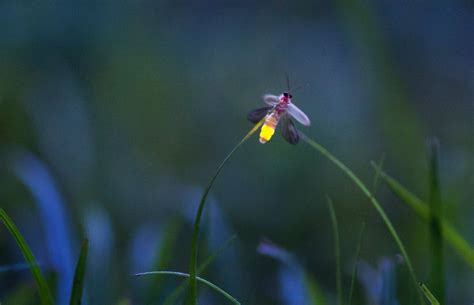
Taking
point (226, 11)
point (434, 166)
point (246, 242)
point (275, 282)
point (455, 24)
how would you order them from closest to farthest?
1. point (434, 166)
2. point (275, 282)
3. point (246, 242)
4. point (455, 24)
5. point (226, 11)

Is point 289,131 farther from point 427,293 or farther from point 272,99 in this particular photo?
point 427,293

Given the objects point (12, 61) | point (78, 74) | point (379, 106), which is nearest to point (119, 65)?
point (78, 74)

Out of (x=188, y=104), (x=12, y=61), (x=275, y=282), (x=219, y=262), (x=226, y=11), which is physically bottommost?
(x=275, y=282)

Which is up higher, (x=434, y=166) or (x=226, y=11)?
(x=226, y=11)

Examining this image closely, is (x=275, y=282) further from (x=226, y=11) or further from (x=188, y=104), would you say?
(x=226, y=11)

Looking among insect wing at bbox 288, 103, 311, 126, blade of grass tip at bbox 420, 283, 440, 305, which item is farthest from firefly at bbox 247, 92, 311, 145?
blade of grass tip at bbox 420, 283, 440, 305

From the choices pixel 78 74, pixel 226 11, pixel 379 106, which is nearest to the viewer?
pixel 379 106

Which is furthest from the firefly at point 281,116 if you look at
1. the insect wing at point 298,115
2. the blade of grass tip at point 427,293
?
Result: the blade of grass tip at point 427,293
